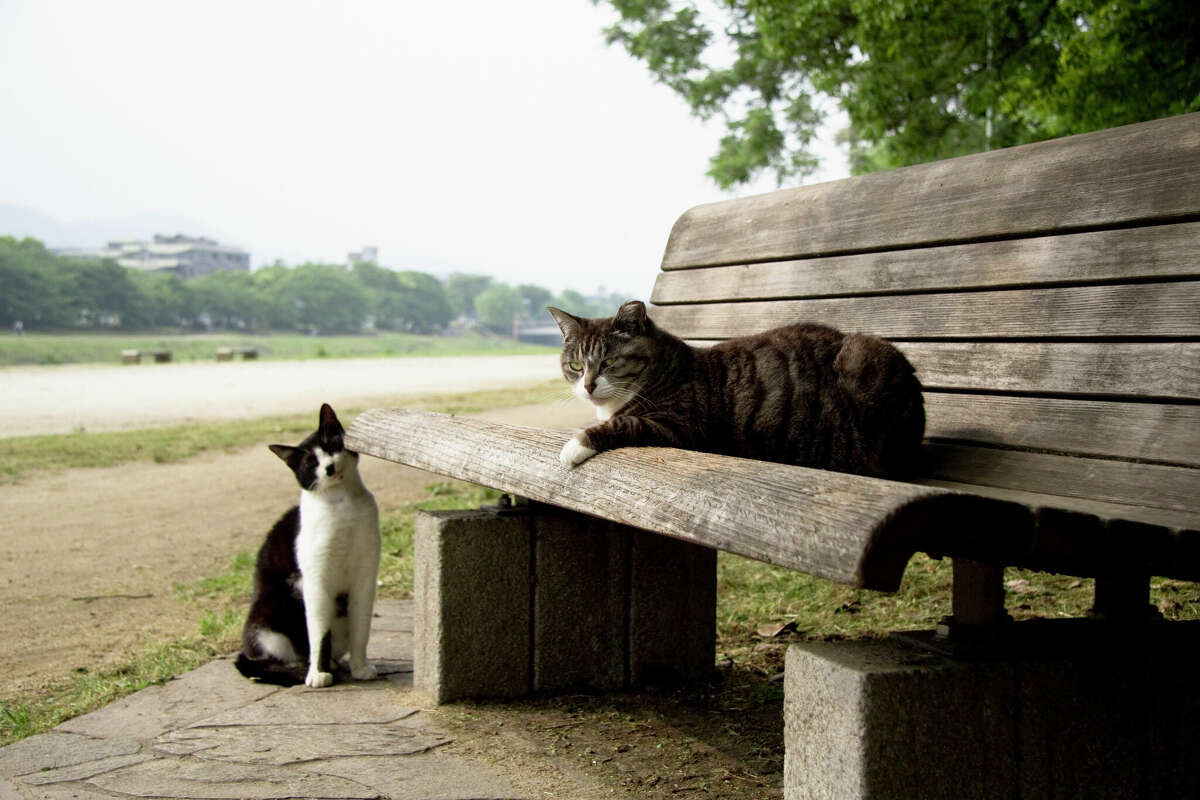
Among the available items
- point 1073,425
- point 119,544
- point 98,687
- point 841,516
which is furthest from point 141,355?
point 841,516

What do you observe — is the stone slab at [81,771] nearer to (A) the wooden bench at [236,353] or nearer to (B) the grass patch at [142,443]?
(B) the grass patch at [142,443]

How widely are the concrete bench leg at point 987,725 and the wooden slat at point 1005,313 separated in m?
0.72

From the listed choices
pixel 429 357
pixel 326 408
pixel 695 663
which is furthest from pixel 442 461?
pixel 429 357

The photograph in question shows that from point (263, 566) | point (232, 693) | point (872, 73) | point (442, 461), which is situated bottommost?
point (232, 693)

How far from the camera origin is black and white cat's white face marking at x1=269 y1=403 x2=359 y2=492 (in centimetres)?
356

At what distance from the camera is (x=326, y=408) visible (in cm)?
362

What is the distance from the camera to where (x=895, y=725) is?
1692 millimetres

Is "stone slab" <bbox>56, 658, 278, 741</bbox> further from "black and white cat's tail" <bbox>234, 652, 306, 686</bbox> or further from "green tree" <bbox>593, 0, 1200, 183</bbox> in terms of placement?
"green tree" <bbox>593, 0, 1200, 183</bbox>

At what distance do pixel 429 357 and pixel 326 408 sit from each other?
34.2 meters

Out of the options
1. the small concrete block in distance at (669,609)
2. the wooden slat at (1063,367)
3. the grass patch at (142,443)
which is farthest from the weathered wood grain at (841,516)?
the grass patch at (142,443)

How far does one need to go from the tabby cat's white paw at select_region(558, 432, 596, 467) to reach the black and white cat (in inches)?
54.1

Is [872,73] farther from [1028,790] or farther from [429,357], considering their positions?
[429,357]

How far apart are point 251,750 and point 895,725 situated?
1871 millimetres

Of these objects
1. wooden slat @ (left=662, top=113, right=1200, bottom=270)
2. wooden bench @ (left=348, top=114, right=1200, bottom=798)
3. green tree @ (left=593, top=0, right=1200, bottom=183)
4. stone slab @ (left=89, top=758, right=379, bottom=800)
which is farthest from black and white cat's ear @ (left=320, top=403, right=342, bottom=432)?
green tree @ (left=593, top=0, right=1200, bottom=183)
